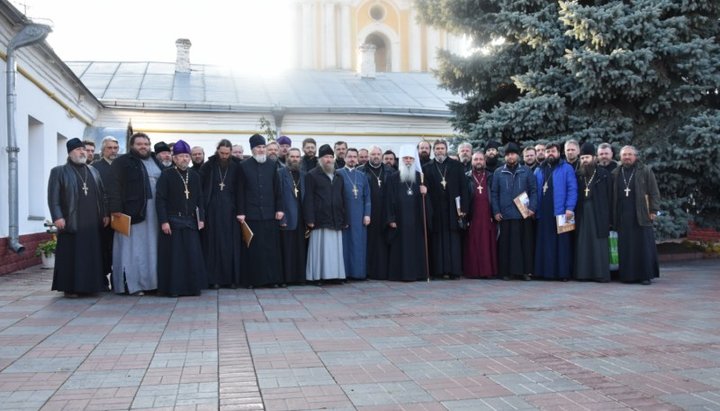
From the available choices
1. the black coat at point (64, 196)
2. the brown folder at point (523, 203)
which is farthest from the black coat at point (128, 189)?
the brown folder at point (523, 203)

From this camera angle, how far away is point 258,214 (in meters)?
8.85

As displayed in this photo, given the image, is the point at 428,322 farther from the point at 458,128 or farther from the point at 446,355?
the point at 458,128

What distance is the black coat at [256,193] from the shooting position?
8.84 m

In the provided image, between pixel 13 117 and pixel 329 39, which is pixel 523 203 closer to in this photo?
pixel 13 117

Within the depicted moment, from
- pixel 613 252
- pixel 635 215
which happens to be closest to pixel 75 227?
pixel 613 252

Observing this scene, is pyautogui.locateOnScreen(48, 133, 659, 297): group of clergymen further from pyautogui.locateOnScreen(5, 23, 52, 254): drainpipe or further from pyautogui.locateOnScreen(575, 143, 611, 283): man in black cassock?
pyautogui.locateOnScreen(5, 23, 52, 254): drainpipe

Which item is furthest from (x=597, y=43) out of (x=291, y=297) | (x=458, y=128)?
(x=291, y=297)

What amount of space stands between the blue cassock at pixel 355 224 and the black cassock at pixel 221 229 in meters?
1.56

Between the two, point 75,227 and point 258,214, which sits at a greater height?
point 258,214

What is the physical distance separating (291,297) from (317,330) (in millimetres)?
2156

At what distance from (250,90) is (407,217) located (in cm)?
1246

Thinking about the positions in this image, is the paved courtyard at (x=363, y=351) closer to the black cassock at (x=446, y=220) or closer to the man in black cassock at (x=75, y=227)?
the man in black cassock at (x=75, y=227)

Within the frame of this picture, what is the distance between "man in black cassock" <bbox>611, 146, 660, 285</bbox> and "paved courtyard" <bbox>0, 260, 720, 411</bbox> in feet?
3.55

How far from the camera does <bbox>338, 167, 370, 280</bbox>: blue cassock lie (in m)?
9.61
